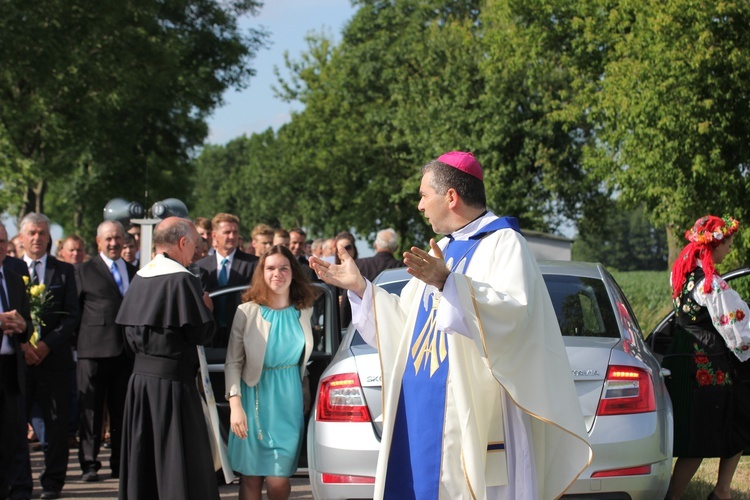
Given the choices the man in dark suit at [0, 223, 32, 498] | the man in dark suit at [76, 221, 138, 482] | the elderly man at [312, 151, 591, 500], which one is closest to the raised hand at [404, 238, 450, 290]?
the elderly man at [312, 151, 591, 500]

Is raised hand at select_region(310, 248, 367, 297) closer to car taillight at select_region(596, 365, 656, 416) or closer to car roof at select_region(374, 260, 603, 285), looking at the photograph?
car taillight at select_region(596, 365, 656, 416)

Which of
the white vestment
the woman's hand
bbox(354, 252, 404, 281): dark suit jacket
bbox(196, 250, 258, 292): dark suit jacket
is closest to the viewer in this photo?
the white vestment

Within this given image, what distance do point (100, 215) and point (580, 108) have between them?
19.3 m

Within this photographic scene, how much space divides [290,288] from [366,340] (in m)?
1.90

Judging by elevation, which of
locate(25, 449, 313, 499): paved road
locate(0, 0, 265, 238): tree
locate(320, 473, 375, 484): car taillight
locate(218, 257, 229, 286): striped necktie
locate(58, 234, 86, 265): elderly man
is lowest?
locate(25, 449, 313, 499): paved road

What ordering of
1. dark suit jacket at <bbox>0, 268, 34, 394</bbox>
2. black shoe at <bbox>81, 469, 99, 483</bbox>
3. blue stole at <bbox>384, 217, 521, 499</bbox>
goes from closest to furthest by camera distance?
blue stole at <bbox>384, 217, 521, 499</bbox> < dark suit jacket at <bbox>0, 268, 34, 394</bbox> < black shoe at <bbox>81, 469, 99, 483</bbox>

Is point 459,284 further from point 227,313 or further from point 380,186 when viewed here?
point 380,186

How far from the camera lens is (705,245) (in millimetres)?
6957

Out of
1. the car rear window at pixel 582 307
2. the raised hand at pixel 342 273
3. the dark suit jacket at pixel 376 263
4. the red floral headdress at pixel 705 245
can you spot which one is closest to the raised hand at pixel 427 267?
the raised hand at pixel 342 273

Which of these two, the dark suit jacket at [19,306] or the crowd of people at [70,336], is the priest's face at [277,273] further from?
the dark suit jacket at [19,306]

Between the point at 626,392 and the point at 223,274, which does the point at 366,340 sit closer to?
the point at 626,392

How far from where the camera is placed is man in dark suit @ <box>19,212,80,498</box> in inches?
316

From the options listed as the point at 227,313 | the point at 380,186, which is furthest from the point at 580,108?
the point at 227,313

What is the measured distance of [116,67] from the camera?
27234 millimetres
